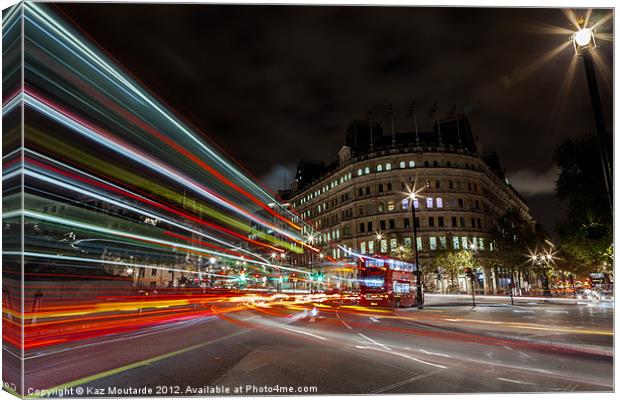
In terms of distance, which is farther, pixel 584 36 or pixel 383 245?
pixel 383 245

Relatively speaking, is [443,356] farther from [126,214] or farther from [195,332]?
→ [126,214]

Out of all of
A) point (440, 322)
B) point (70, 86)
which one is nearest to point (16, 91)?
point (70, 86)

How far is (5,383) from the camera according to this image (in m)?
6.36

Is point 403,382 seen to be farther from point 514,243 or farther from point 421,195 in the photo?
point 421,195

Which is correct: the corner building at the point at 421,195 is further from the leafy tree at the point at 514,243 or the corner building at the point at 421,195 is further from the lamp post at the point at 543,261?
the lamp post at the point at 543,261

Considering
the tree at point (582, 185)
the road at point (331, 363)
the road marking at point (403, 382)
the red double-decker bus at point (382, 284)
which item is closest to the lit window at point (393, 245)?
the red double-decker bus at point (382, 284)

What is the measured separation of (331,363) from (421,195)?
5841 cm

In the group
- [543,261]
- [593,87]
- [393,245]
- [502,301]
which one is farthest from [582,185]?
[393,245]

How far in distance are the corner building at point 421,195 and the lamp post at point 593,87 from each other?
165ft

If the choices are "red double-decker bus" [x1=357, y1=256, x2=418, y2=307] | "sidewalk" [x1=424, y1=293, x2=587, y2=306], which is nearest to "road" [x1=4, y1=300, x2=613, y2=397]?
"red double-decker bus" [x1=357, y1=256, x2=418, y2=307]

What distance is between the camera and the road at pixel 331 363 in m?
6.35

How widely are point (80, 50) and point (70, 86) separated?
89 centimetres

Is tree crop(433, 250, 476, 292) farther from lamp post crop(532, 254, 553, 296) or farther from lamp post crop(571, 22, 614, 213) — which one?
lamp post crop(571, 22, 614, 213)

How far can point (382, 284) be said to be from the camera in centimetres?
2716
